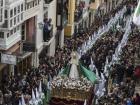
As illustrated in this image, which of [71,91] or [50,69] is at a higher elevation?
[71,91]

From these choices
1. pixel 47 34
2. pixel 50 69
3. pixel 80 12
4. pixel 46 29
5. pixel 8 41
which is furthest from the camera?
pixel 80 12

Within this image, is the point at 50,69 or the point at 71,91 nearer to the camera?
the point at 71,91

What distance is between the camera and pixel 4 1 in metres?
34.7

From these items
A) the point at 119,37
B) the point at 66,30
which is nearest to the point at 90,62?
the point at 119,37

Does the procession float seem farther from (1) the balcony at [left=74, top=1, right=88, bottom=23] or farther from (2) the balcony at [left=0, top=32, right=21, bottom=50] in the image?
(1) the balcony at [left=74, top=1, right=88, bottom=23]

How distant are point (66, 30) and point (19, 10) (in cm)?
1907

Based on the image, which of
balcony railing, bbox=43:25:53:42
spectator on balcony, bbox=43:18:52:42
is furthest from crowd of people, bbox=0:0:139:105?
balcony railing, bbox=43:25:53:42

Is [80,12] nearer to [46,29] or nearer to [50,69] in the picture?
[46,29]

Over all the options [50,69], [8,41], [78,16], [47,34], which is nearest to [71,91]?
[8,41]

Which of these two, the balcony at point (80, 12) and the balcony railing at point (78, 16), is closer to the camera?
the balcony railing at point (78, 16)

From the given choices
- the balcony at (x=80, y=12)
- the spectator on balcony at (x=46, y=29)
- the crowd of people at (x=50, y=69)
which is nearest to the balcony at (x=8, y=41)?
the crowd of people at (x=50, y=69)

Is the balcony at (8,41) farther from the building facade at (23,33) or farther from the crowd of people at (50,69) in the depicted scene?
the crowd of people at (50,69)

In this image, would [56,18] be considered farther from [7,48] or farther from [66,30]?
[7,48]

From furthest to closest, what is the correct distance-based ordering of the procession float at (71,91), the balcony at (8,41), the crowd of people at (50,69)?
1. the balcony at (8,41)
2. the crowd of people at (50,69)
3. the procession float at (71,91)
